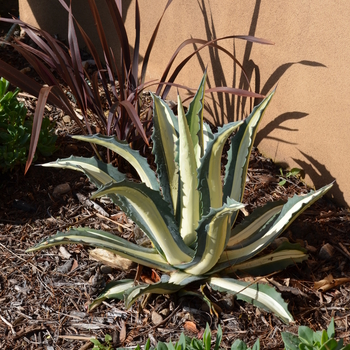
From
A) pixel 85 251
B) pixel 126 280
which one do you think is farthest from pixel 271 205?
pixel 85 251

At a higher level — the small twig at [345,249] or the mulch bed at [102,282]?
the small twig at [345,249]

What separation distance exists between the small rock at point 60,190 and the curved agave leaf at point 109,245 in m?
0.52

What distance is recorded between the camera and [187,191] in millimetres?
1695

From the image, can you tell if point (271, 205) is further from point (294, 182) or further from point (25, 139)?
point (25, 139)

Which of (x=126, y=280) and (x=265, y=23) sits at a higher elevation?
(x=265, y=23)

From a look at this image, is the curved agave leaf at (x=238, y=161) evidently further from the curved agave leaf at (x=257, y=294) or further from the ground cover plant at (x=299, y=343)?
the ground cover plant at (x=299, y=343)

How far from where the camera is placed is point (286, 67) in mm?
2145

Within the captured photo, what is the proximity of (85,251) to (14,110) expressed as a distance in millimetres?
763

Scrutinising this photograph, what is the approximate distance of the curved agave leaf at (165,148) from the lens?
5.88 ft

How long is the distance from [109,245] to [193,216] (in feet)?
1.03

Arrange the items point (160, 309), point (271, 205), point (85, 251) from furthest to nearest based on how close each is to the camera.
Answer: point (85, 251), point (271, 205), point (160, 309)

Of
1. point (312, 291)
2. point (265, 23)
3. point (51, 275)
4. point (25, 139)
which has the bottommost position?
point (51, 275)

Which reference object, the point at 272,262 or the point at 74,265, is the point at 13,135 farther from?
the point at 272,262

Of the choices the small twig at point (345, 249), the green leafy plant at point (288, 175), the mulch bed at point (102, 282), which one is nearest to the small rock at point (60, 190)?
the mulch bed at point (102, 282)
